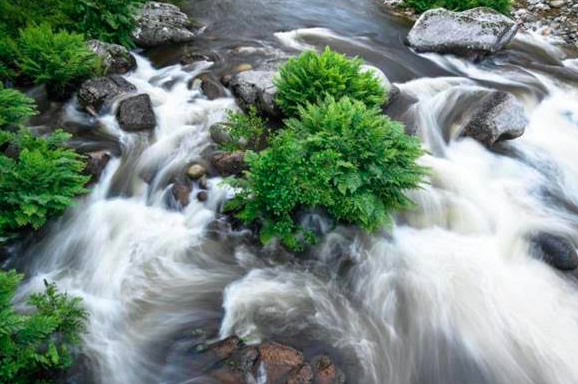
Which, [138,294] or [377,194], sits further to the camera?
[377,194]

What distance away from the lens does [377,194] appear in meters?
6.59

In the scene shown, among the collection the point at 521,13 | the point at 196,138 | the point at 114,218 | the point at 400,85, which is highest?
the point at 521,13

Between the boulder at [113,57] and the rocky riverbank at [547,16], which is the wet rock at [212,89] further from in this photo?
the rocky riverbank at [547,16]

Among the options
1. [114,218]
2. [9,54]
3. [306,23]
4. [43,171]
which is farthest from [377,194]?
[306,23]

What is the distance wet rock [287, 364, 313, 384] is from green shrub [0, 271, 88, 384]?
251cm

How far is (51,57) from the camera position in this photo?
8.59 meters

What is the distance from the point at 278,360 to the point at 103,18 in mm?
9239

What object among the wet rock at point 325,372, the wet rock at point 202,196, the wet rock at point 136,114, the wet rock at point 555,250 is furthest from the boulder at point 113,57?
the wet rock at point 555,250

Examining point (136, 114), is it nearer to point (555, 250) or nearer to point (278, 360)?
point (278, 360)

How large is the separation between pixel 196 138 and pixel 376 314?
16.0ft

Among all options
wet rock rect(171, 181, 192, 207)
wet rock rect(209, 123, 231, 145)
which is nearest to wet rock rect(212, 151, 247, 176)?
wet rock rect(209, 123, 231, 145)

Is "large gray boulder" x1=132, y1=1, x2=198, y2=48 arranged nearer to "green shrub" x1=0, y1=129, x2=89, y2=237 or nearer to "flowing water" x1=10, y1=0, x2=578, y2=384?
"flowing water" x1=10, y1=0, x2=578, y2=384

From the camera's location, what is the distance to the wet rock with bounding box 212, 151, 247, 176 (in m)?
7.64

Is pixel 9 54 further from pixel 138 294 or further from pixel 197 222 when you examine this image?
pixel 138 294
